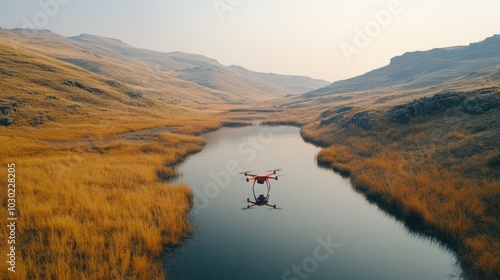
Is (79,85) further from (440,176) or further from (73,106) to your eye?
(440,176)

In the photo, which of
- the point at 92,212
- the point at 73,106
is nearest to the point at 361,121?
the point at 92,212

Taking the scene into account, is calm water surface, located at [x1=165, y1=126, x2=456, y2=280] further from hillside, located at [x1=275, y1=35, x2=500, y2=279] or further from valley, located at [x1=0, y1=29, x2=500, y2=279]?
hillside, located at [x1=275, y1=35, x2=500, y2=279]

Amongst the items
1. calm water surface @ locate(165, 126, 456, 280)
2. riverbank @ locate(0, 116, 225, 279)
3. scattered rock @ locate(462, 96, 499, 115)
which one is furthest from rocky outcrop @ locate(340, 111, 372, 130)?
riverbank @ locate(0, 116, 225, 279)

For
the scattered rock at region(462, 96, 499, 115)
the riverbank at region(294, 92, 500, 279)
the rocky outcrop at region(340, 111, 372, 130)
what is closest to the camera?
the riverbank at region(294, 92, 500, 279)

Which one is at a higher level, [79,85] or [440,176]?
[79,85]

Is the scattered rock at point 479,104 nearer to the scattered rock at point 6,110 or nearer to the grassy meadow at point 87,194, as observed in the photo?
the grassy meadow at point 87,194

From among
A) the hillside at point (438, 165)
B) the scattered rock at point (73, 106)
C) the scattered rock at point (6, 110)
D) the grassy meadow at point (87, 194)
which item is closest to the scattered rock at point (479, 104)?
the hillside at point (438, 165)

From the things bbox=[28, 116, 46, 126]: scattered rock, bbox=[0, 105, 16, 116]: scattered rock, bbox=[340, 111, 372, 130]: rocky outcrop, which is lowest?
bbox=[340, 111, 372, 130]: rocky outcrop

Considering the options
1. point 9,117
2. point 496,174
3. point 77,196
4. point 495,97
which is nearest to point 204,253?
point 77,196
